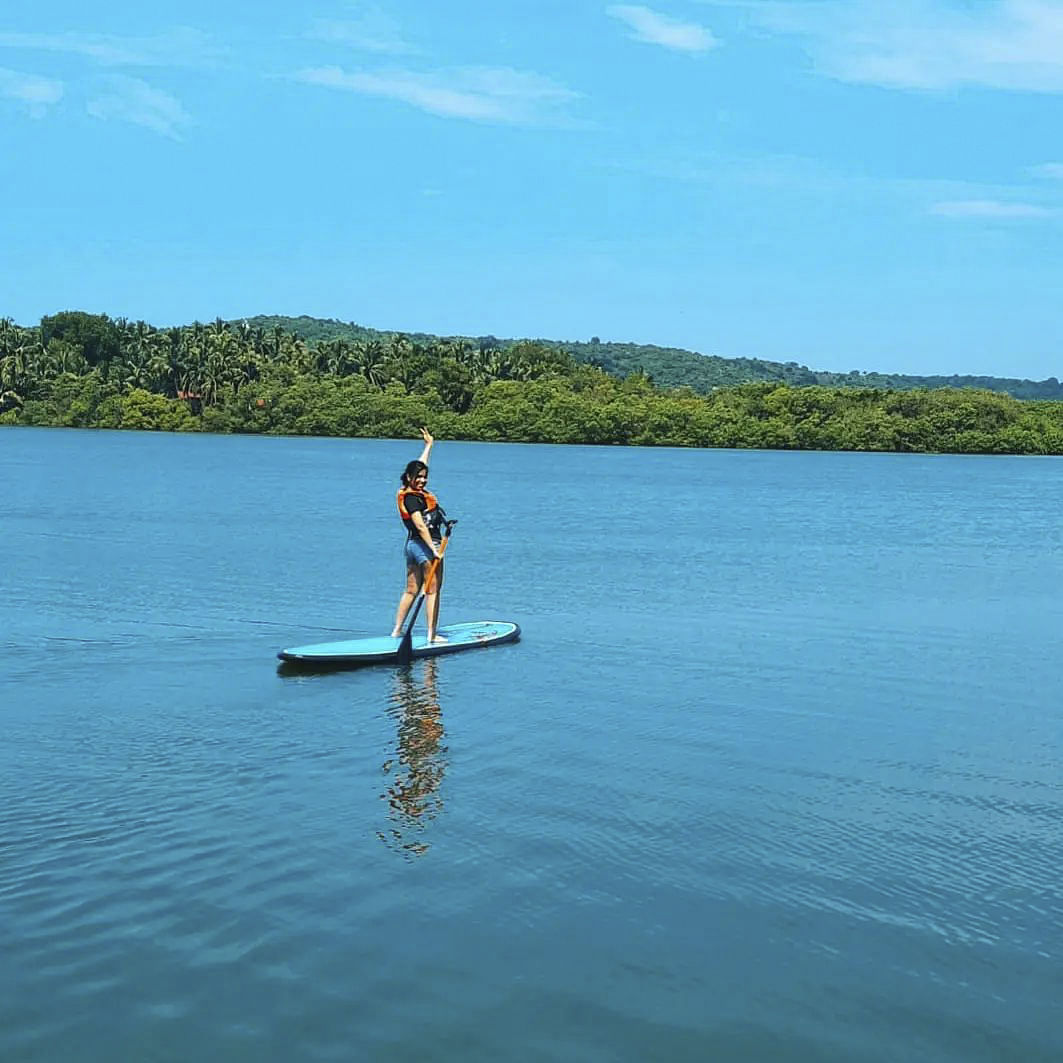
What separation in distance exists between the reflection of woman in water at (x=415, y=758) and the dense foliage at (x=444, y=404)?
440ft

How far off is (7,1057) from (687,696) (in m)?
10.5

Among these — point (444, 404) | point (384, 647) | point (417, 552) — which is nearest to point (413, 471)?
point (417, 552)

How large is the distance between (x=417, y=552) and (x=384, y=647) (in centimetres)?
131

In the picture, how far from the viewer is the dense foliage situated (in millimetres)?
155000

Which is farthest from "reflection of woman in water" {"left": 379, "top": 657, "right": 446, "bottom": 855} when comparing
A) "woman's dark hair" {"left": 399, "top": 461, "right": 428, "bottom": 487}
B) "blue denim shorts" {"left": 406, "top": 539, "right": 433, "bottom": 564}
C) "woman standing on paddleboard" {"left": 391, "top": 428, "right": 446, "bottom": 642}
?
"woman's dark hair" {"left": 399, "top": 461, "right": 428, "bottom": 487}

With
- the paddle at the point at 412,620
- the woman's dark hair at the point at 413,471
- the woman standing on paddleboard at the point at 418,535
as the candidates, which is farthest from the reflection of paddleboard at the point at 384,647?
the woman's dark hair at the point at 413,471

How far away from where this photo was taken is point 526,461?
373ft

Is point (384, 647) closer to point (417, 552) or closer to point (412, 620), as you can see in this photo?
point (412, 620)

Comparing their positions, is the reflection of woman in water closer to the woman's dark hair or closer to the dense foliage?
the woman's dark hair

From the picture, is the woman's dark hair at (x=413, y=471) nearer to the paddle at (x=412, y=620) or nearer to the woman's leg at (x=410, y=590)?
the paddle at (x=412, y=620)

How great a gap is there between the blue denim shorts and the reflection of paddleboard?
1.03 meters

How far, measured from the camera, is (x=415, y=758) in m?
13.2

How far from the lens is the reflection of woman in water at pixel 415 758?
11164mm

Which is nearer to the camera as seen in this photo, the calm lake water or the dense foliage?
the calm lake water
